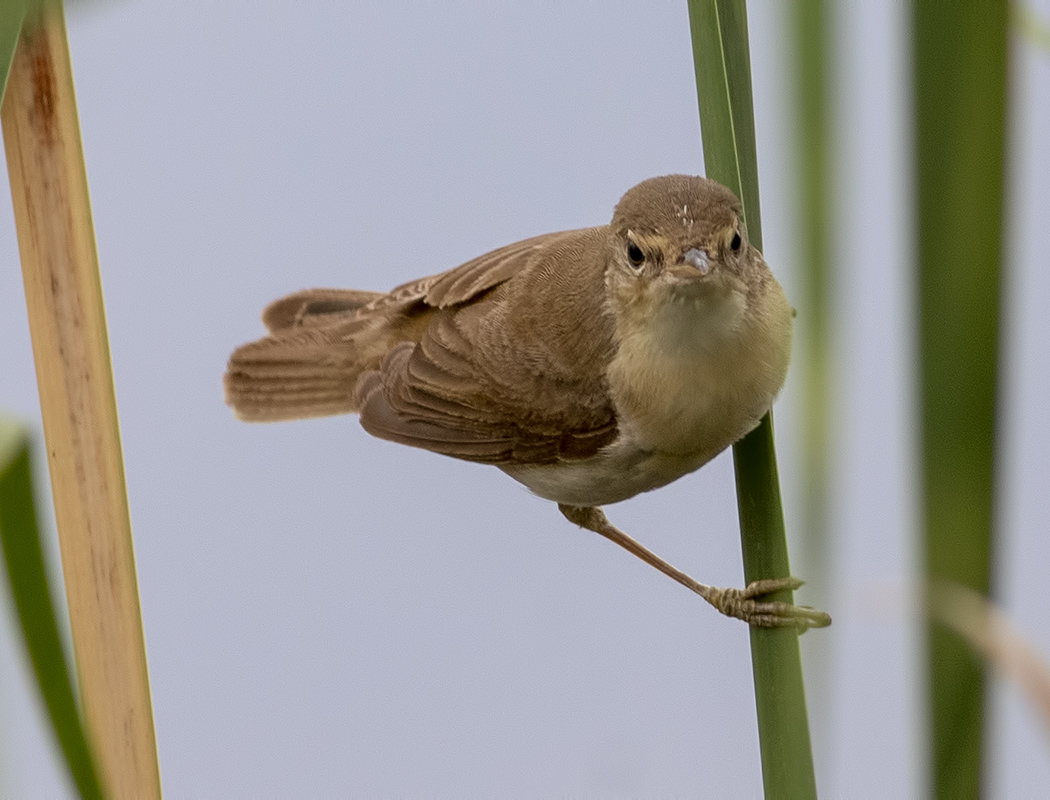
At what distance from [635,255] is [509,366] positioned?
17.7 inches

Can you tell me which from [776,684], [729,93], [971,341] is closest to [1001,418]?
[971,341]

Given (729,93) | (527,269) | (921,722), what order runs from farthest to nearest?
(527,269)
(729,93)
(921,722)

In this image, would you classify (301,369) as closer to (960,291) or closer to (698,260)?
(698,260)

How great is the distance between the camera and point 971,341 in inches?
51.4

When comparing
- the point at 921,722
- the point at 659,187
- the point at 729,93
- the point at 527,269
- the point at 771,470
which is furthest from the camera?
the point at 527,269

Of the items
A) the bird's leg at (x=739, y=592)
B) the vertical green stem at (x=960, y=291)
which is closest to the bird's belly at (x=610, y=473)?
the bird's leg at (x=739, y=592)

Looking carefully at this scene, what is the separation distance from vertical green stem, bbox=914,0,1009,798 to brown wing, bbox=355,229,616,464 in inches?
37.2

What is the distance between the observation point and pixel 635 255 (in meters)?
2.04

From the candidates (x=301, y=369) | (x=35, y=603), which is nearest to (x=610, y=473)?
(x=301, y=369)

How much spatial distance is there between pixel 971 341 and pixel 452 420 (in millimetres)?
1366

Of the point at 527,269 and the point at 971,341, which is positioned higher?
the point at 527,269

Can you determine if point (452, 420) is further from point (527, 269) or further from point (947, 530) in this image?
point (947, 530)

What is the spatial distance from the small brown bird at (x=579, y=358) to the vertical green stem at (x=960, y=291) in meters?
0.37

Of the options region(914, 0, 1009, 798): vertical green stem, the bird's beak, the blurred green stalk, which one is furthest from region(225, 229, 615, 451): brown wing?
the blurred green stalk
